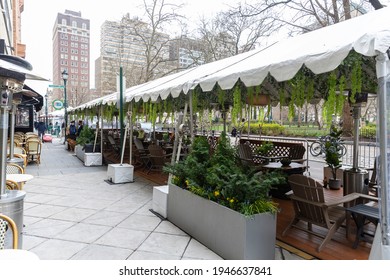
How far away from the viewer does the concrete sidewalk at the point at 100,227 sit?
3.49m

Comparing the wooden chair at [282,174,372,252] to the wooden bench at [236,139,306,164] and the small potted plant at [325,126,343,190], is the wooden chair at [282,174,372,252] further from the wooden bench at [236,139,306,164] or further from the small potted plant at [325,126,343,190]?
the wooden bench at [236,139,306,164]

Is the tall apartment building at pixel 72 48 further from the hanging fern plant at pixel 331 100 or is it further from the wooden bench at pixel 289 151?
the hanging fern plant at pixel 331 100

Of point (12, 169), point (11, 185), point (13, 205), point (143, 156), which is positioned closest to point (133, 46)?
point (143, 156)

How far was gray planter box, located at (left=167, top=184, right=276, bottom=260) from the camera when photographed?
3.04 m

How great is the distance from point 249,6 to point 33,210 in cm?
1415

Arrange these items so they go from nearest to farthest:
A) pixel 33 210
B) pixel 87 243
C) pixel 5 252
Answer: pixel 5 252
pixel 87 243
pixel 33 210

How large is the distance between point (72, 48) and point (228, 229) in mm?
84547

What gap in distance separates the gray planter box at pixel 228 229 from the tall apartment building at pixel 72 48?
55185 millimetres

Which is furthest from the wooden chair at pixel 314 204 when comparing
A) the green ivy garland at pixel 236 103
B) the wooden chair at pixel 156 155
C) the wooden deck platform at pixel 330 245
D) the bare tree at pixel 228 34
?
the bare tree at pixel 228 34

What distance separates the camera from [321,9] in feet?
49.4
